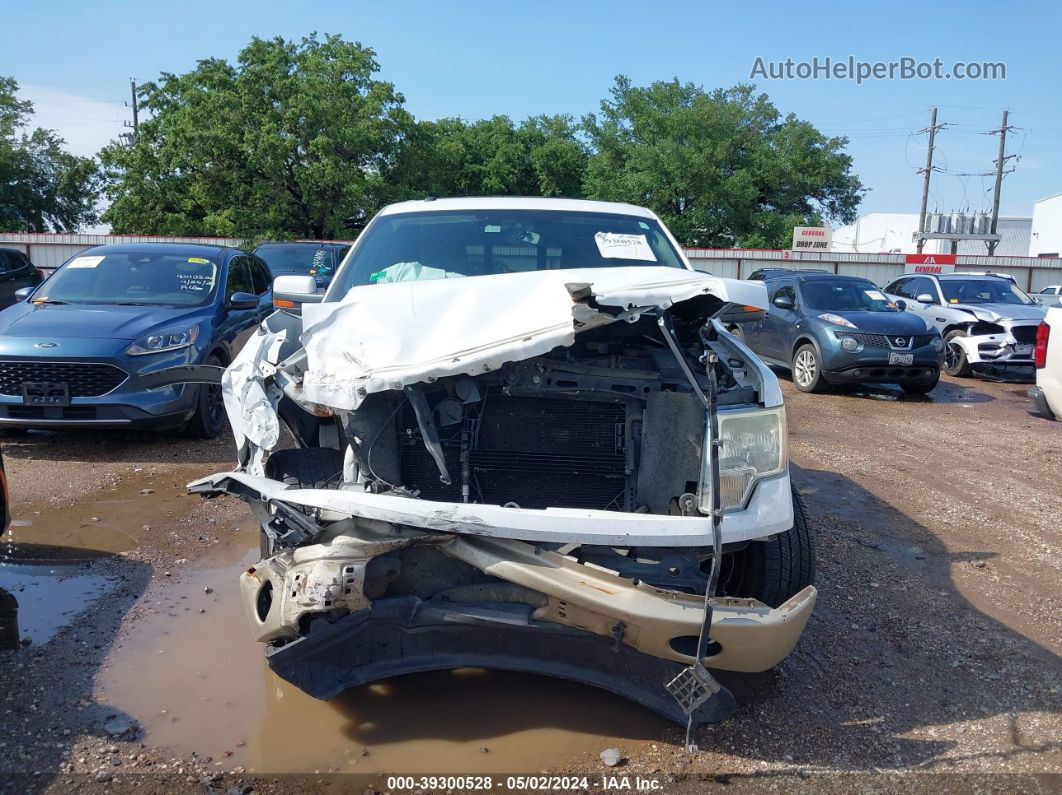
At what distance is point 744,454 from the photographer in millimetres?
3049

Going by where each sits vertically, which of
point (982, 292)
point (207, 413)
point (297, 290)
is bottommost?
point (207, 413)

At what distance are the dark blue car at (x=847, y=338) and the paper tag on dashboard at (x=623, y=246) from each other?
6.03 metres

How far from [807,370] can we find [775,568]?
825 centimetres

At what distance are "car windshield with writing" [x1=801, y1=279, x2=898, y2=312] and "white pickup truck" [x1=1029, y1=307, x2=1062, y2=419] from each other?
3.91 metres

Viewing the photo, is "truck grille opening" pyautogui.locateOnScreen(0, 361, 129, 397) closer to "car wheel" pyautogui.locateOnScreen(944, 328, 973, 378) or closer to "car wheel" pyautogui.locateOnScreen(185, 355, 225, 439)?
"car wheel" pyautogui.locateOnScreen(185, 355, 225, 439)

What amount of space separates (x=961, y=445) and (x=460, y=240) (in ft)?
19.2

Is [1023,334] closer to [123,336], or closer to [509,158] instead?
[123,336]

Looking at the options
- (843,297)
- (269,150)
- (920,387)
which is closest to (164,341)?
(843,297)

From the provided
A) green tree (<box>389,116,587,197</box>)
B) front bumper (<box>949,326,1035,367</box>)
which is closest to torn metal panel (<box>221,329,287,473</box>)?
front bumper (<box>949,326,1035,367</box>)

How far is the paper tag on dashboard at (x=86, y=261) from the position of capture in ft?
25.0

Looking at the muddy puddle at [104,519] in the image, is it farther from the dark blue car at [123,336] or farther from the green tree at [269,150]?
the green tree at [269,150]

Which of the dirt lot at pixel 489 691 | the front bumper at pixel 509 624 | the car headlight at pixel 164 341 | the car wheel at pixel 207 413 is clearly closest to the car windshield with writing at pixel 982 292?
the dirt lot at pixel 489 691

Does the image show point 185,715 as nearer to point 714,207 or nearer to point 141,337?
point 141,337

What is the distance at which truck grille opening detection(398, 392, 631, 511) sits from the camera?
3.31 metres
